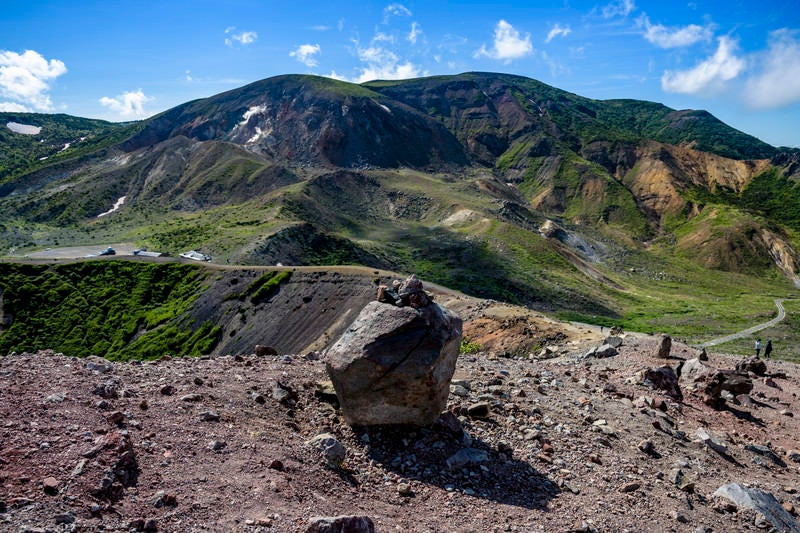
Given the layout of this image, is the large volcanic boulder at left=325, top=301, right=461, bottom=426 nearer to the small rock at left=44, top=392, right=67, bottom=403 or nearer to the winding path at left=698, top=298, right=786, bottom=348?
the small rock at left=44, top=392, right=67, bottom=403

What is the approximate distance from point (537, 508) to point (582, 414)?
578 centimetres

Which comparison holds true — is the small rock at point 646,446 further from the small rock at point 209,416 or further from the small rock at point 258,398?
the small rock at point 209,416

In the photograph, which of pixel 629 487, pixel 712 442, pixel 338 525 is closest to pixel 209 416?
pixel 338 525

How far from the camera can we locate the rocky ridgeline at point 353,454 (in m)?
8.80

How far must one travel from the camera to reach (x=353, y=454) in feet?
39.9

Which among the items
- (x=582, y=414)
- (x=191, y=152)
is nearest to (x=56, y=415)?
(x=582, y=414)

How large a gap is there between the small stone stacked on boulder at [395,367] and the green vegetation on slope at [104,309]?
153 feet

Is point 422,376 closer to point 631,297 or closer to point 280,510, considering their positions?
point 280,510

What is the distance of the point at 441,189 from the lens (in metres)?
157

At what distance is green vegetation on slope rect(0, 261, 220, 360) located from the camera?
197ft

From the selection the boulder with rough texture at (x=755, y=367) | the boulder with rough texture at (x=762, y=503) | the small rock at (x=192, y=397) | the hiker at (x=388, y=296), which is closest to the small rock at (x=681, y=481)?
the boulder with rough texture at (x=762, y=503)

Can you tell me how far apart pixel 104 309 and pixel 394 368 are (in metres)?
68.2

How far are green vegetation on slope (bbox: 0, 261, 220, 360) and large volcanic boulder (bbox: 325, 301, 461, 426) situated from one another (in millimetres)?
46527

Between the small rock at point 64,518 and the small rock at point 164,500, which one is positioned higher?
the small rock at point 64,518
